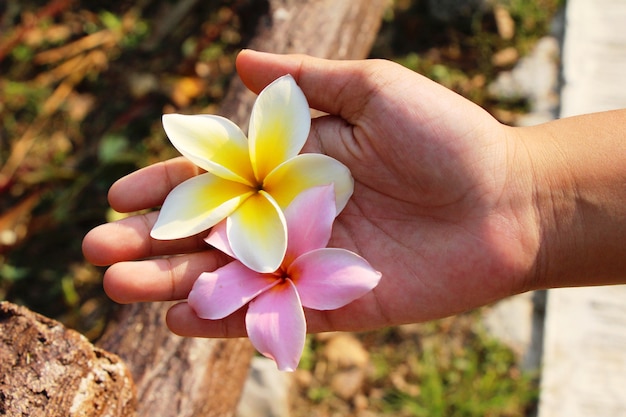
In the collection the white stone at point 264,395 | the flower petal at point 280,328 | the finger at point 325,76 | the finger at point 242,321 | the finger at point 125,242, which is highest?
the finger at point 325,76

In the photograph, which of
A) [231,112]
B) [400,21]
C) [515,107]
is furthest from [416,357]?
[400,21]

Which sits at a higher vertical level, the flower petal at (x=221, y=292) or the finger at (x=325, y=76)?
the finger at (x=325, y=76)

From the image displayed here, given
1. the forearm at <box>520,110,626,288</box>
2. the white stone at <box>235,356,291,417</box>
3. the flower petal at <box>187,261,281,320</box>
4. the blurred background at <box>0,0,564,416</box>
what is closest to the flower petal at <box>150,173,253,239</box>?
the flower petal at <box>187,261,281,320</box>

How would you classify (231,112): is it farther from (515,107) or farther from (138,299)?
(515,107)

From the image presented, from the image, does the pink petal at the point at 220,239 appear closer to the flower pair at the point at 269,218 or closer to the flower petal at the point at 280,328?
the flower pair at the point at 269,218

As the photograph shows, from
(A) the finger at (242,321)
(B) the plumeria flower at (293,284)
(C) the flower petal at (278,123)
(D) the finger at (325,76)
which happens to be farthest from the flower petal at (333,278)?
(D) the finger at (325,76)

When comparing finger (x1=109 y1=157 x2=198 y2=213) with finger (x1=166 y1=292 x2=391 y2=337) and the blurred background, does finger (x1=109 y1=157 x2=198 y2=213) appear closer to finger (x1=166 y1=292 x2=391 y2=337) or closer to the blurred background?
finger (x1=166 y1=292 x2=391 y2=337)

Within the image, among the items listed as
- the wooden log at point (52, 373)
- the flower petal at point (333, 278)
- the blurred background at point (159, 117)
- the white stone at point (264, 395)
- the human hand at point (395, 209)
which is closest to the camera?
the wooden log at point (52, 373)

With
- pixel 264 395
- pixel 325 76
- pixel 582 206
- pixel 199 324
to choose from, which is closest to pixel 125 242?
pixel 199 324
